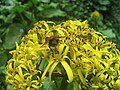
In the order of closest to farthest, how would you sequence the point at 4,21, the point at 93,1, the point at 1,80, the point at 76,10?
the point at 1,80
the point at 4,21
the point at 76,10
the point at 93,1

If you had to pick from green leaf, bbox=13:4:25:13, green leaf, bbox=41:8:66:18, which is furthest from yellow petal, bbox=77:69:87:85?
green leaf, bbox=41:8:66:18

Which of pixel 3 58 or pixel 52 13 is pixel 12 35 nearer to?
pixel 3 58

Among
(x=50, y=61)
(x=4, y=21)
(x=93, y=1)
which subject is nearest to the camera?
(x=50, y=61)

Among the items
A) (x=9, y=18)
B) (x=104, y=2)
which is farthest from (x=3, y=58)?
(x=104, y=2)

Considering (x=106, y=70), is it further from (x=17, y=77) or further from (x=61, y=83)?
(x=17, y=77)

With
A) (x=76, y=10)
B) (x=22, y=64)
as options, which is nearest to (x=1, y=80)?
(x=76, y=10)

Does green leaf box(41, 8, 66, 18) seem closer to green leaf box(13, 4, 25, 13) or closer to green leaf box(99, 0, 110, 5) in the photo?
green leaf box(13, 4, 25, 13)
